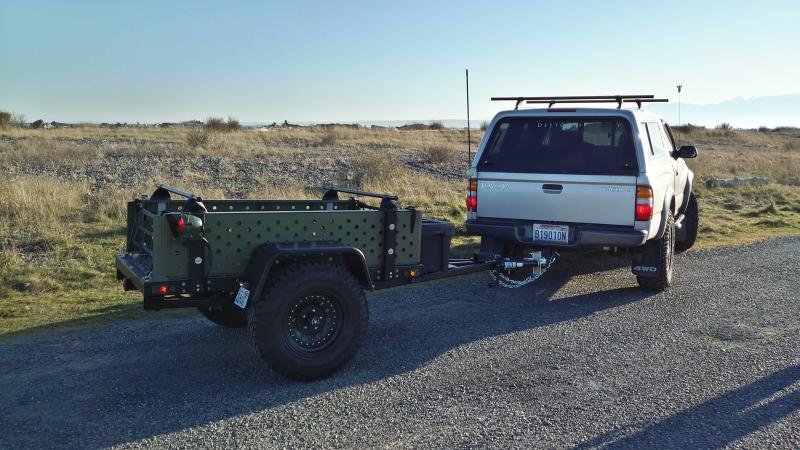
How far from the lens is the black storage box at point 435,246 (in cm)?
637

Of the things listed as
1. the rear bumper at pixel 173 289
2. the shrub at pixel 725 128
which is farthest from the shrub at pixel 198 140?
Answer: the shrub at pixel 725 128

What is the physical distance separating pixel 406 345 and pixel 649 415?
2.13m

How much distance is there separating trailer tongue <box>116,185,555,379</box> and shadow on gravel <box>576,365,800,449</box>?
202 cm

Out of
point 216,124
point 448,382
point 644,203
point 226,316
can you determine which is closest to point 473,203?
point 644,203

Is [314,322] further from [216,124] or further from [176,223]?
[216,124]

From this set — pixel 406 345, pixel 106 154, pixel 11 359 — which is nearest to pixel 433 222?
pixel 406 345

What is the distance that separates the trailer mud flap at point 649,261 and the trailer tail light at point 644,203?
30.2 inches

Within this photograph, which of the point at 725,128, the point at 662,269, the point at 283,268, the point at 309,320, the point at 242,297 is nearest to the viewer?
the point at 242,297

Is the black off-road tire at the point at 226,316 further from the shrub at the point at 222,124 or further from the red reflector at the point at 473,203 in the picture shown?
the shrub at the point at 222,124

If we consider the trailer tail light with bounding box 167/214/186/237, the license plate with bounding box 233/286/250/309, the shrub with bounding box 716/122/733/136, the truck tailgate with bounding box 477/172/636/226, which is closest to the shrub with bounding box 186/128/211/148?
the truck tailgate with bounding box 477/172/636/226

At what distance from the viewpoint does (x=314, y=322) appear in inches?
214

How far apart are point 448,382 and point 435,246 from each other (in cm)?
149

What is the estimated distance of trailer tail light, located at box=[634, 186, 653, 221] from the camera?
7.46 m

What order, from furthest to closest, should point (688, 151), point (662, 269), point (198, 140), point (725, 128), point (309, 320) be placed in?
point (725, 128), point (198, 140), point (688, 151), point (662, 269), point (309, 320)
